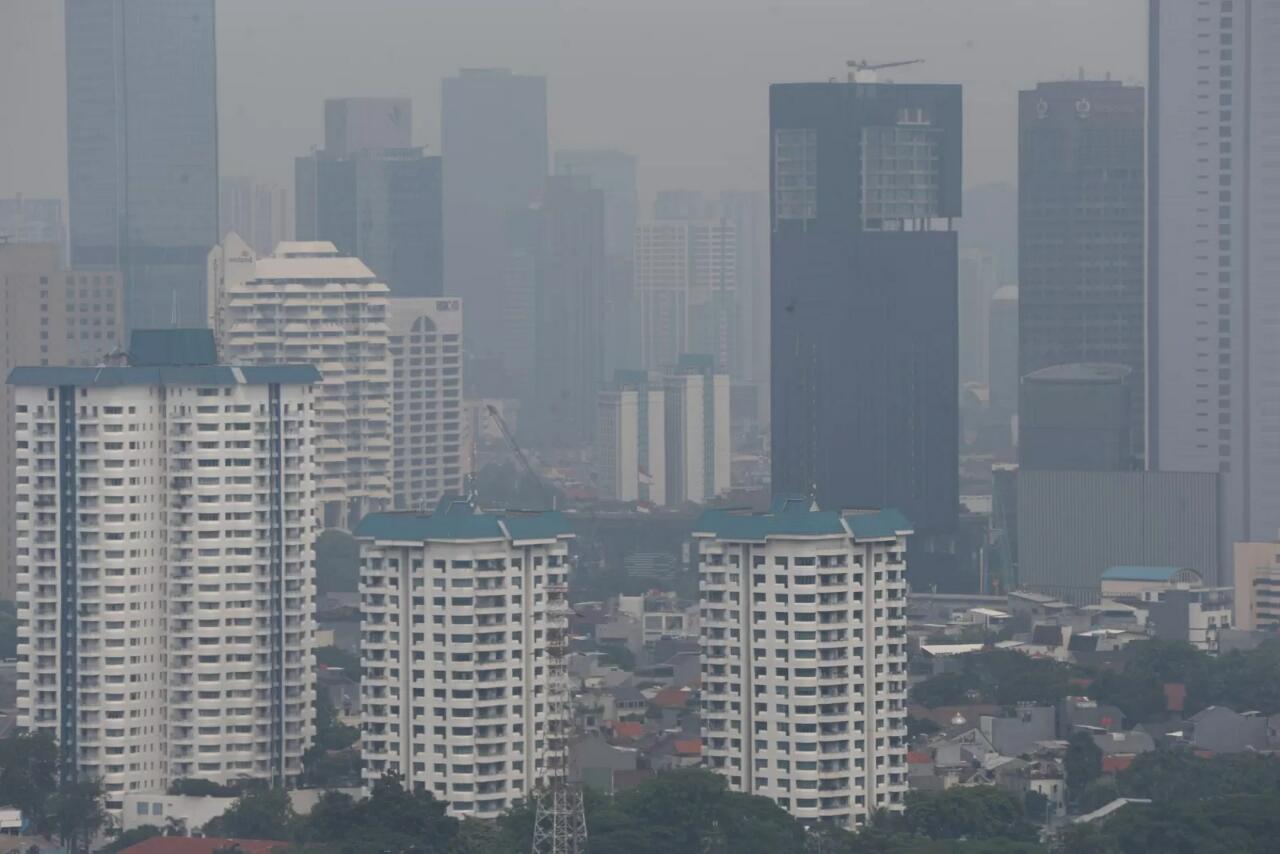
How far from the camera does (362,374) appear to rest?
199 feet

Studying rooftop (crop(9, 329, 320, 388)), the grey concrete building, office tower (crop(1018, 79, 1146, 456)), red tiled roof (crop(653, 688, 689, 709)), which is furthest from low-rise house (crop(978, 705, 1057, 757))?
Result: office tower (crop(1018, 79, 1146, 456))

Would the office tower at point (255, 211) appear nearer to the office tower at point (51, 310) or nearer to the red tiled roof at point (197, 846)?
the office tower at point (51, 310)

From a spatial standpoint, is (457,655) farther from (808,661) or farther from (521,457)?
(521,457)

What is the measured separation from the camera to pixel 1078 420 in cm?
6106

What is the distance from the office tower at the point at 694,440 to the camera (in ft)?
238

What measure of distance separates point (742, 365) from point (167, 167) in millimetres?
18733

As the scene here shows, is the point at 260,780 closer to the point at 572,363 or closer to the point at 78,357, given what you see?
the point at 78,357

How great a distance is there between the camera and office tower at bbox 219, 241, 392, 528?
5941 cm

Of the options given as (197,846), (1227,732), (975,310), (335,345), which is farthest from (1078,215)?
(197,846)

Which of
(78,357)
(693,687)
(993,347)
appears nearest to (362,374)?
(78,357)

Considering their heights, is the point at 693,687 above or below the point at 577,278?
below

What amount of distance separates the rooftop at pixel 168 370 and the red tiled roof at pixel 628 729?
17.2ft

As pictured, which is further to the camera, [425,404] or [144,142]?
[144,142]

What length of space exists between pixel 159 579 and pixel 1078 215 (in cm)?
3497
